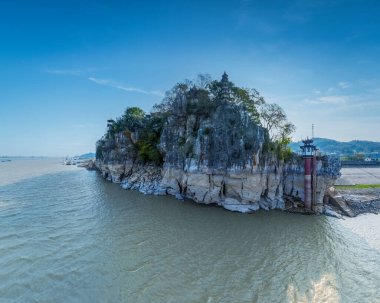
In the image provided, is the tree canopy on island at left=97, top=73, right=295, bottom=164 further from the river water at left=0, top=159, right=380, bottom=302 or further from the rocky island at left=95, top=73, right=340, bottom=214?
the river water at left=0, top=159, right=380, bottom=302

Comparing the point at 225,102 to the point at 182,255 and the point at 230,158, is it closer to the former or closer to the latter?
the point at 230,158

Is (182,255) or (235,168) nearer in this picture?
(182,255)

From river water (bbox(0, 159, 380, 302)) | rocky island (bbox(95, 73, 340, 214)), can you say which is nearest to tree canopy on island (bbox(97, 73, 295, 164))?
rocky island (bbox(95, 73, 340, 214))

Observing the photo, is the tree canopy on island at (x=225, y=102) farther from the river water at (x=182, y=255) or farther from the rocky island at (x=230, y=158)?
the river water at (x=182, y=255)

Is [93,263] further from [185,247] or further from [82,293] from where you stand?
[185,247]

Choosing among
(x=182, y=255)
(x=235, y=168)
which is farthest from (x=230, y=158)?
(x=182, y=255)

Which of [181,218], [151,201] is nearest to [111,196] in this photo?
[151,201]

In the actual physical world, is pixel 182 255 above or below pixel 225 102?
below
